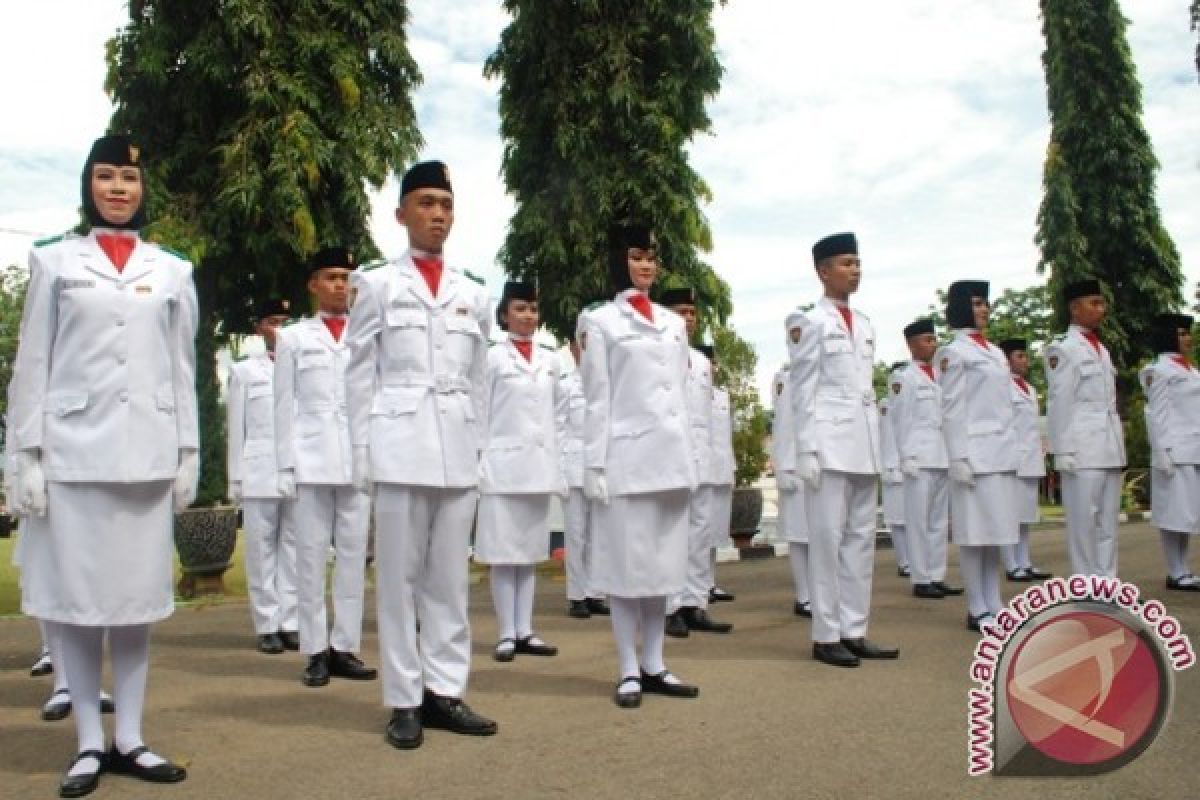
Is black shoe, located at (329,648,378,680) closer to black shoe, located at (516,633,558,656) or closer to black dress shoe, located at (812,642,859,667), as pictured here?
black shoe, located at (516,633,558,656)

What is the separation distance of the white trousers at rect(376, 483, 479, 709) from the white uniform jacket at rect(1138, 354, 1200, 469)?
23.1 feet

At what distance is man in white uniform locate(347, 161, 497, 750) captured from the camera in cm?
455

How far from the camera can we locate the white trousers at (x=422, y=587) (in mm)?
4590

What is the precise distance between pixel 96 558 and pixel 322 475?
2.21 meters

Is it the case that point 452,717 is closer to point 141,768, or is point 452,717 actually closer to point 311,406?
point 141,768

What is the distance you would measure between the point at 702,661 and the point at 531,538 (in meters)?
1.47

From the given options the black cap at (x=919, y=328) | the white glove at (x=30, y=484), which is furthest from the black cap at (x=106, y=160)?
the black cap at (x=919, y=328)

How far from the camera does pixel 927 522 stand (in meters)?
9.76

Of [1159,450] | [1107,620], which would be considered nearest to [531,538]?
[1107,620]

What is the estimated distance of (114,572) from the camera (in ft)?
13.0

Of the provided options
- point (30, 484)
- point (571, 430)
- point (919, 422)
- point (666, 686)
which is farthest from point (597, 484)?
point (919, 422)

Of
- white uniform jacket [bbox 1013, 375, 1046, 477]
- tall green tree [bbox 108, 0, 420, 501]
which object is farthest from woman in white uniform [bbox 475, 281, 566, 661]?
tall green tree [bbox 108, 0, 420, 501]

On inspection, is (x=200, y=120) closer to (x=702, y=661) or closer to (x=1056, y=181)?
(x=702, y=661)

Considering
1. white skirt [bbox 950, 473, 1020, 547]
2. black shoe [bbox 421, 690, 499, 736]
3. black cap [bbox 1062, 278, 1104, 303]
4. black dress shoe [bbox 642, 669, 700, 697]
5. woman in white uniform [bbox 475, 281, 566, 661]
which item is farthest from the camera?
black cap [bbox 1062, 278, 1104, 303]
